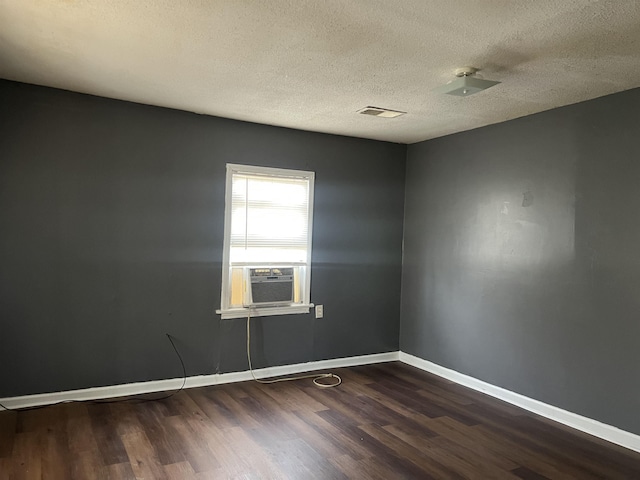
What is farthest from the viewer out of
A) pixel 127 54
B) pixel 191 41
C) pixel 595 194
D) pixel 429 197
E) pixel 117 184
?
pixel 429 197

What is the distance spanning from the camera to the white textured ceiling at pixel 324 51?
2119 mm

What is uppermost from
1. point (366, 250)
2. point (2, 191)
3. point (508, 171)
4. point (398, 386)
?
point (508, 171)

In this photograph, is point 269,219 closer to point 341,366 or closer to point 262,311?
point 262,311

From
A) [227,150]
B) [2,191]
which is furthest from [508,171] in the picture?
[2,191]

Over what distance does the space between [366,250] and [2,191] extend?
123 inches

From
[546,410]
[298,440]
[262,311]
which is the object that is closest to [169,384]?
[262,311]

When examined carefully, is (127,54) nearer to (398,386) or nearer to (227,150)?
(227,150)

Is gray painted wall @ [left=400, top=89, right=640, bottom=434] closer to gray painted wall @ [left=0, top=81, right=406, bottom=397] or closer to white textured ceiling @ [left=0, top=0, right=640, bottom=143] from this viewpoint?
white textured ceiling @ [left=0, top=0, right=640, bottom=143]

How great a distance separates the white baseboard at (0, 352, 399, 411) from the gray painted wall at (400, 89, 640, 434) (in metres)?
0.78

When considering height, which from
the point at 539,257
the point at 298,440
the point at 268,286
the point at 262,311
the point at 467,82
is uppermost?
the point at 467,82

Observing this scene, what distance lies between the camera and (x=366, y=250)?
15.9 ft

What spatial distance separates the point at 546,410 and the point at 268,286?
7.94 ft

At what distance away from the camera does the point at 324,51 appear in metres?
2.57

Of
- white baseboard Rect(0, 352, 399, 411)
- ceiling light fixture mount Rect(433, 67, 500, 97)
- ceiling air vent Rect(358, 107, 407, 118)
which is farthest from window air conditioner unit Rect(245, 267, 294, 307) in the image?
ceiling light fixture mount Rect(433, 67, 500, 97)
